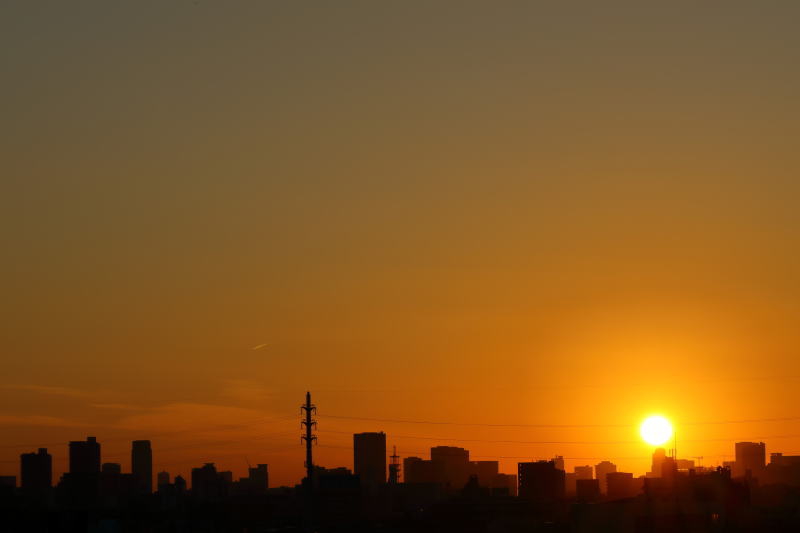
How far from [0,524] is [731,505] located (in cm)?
6912

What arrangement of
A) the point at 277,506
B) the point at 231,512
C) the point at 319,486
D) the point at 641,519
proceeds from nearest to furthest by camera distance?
the point at 641,519, the point at 231,512, the point at 277,506, the point at 319,486

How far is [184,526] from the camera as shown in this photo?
119 metres

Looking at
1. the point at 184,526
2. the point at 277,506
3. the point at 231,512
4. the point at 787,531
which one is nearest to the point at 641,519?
the point at 787,531

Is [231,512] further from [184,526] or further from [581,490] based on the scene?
[581,490]

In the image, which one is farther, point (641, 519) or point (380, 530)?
point (380, 530)

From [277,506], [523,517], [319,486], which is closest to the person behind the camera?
[523,517]

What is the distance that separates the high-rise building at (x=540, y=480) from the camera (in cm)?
17425

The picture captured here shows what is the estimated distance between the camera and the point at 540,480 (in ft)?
586

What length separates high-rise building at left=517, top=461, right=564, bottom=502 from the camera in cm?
17425

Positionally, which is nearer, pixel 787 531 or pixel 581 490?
pixel 787 531

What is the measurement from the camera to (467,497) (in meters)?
157

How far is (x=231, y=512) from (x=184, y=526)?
18.8 m

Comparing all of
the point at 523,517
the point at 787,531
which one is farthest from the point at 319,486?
the point at 787,531

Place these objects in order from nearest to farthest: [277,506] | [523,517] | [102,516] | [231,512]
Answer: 1. [523,517]
2. [102,516]
3. [231,512]
4. [277,506]
